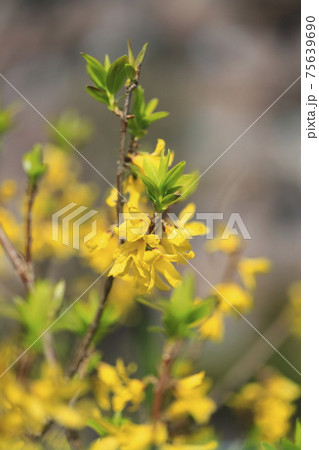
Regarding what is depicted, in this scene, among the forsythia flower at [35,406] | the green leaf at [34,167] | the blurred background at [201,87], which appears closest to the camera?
the forsythia flower at [35,406]

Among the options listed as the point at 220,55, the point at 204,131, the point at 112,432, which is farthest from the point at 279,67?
the point at 112,432

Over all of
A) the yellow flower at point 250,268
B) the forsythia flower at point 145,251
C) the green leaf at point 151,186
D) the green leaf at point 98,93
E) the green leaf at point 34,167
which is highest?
the green leaf at point 98,93

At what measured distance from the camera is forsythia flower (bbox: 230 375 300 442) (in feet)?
2.94

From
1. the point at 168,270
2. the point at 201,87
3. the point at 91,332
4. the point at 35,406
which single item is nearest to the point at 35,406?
the point at 35,406

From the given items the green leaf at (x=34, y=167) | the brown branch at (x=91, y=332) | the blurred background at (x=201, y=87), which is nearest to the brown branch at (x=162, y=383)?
the brown branch at (x=91, y=332)

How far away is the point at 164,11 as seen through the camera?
2215 mm

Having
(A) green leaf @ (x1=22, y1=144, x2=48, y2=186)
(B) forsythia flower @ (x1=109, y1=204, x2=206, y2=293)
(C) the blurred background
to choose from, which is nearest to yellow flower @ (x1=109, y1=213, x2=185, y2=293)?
(B) forsythia flower @ (x1=109, y1=204, x2=206, y2=293)

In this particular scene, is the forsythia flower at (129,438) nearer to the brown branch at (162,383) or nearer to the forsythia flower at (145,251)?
the brown branch at (162,383)

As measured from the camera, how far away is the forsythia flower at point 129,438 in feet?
1.94

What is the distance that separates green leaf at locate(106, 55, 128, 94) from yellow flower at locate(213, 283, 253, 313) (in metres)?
0.42

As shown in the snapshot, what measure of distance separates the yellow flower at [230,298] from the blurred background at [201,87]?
2.92 feet

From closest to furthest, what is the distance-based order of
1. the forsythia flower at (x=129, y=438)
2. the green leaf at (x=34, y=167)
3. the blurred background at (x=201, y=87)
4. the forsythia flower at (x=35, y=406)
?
the forsythia flower at (x=35, y=406)
the forsythia flower at (x=129, y=438)
the green leaf at (x=34, y=167)
the blurred background at (x=201, y=87)

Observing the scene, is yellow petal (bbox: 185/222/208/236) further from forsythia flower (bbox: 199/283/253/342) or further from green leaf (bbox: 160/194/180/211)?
forsythia flower (bbox: 199/283/253/342)

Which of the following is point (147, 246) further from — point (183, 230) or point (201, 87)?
point (201, 87)
